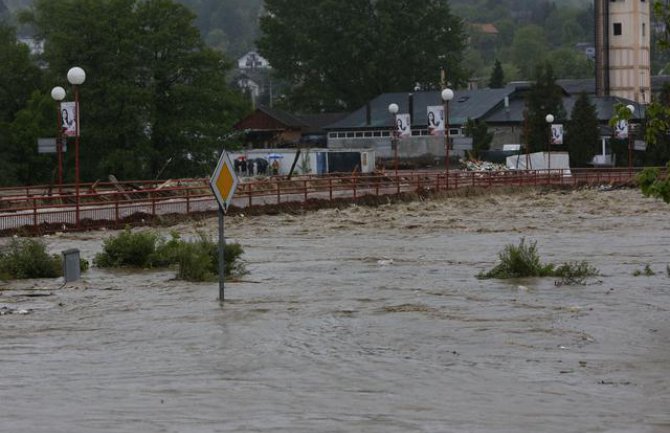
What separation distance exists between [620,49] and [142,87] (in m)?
64.5

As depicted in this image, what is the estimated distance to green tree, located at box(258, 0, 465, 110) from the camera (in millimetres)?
116688

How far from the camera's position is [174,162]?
7381 centimetres

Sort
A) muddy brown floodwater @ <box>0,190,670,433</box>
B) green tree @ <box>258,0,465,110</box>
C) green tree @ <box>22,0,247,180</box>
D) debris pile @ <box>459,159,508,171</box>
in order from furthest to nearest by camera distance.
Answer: green tree @ <box>258,0,465,110</box> < debris pile @ <box>459,159,508,171</box> < green tree @ <box>22,0,247,180</box> < muddy brown floodwater @ <box>0,190,670,433</box>

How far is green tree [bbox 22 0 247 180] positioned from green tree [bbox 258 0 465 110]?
1689 inches

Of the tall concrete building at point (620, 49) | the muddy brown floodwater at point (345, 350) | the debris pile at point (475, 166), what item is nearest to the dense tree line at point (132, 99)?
the debris pile at point (475, 166)

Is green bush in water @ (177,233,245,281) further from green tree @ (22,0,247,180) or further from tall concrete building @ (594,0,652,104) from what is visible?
tall concrete building @ (594,0,652,104)

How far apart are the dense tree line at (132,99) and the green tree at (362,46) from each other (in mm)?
42090

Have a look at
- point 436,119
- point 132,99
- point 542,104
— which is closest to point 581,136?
point 542,104

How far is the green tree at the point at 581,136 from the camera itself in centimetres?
9050

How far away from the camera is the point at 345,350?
54.5 feet

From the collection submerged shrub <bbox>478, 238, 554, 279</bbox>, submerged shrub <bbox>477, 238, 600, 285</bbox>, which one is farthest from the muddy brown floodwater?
submerged shrub <bbox>478, 238, 554, 279</bbox>

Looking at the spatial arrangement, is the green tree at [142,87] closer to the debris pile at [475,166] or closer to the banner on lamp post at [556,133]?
the debris pile at [475,166]

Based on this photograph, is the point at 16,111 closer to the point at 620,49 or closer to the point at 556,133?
the point at 556,133

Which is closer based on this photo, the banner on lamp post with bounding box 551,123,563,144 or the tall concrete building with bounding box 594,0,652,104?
the banner on lamp post with bounding box 551,123,563,144
